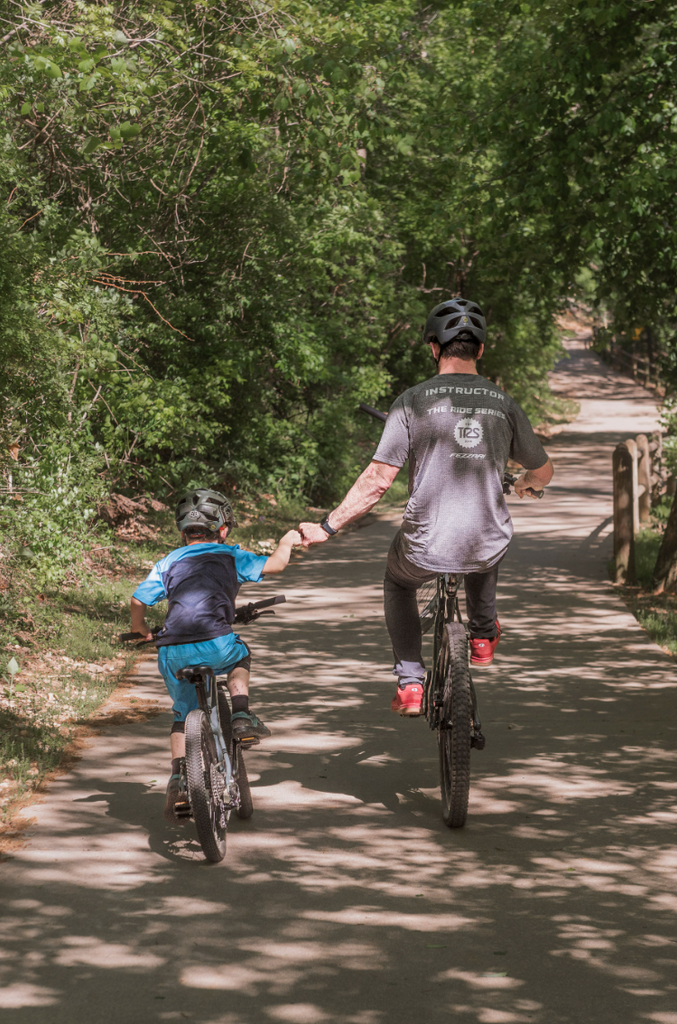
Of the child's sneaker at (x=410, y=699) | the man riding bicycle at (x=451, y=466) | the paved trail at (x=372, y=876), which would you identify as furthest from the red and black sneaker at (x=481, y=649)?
the paved trail at (x=372, y=876)

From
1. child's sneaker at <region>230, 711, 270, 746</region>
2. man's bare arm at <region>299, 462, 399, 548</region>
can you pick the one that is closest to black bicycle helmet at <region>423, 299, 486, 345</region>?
man's bare arm at <region>299, 462, 399, 548</region>

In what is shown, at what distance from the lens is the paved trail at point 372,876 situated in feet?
12.5

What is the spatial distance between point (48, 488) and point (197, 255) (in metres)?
6.08

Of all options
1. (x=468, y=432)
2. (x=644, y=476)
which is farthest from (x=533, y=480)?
(x=644, y=476)

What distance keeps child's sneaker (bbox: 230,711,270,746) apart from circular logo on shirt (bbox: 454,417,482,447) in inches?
59.2

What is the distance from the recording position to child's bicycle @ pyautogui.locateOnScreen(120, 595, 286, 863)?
467 centimetres

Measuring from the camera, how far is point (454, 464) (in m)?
5.13

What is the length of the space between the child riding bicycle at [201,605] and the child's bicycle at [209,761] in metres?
0.07

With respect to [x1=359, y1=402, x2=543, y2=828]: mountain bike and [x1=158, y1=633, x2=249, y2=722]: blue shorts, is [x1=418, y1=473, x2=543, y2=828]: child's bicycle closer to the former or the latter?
[x1=359, y1=402, x2=543, y2=828]: mountain bike

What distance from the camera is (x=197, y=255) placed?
1412 centimetres

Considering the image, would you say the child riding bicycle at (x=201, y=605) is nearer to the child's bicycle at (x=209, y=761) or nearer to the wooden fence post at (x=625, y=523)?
the child's bicycle at (x=209, y=761)

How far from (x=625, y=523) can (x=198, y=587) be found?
7929 mm

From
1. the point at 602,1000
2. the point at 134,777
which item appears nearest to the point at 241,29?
the point at 134,777

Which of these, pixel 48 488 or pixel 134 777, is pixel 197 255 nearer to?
pixel 48 488
